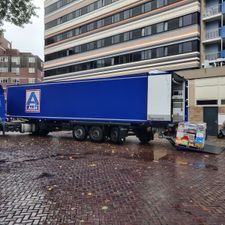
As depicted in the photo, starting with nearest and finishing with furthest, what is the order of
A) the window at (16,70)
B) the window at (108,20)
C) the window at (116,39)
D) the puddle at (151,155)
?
the puddle at (151,155)
the window at (116,39)
the window at (108,20)
the window at (16,70)

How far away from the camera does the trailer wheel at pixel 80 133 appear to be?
62.2 ft

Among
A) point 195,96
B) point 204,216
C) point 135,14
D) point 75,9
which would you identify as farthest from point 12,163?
point 75,9

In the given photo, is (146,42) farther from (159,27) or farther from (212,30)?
(212,30)

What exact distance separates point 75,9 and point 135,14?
14.9 m

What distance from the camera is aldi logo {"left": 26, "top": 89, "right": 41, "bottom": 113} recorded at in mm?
21547

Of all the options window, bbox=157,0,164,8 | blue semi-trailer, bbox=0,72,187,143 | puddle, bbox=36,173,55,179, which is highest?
window, bbox=157,0,164,8

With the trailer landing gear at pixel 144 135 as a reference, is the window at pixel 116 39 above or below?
above

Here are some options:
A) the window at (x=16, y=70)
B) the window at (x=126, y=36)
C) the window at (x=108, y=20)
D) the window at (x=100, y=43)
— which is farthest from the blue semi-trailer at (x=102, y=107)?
the window at (x=16, y=70)

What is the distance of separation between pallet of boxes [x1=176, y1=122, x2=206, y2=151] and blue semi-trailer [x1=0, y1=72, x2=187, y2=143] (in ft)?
2.10

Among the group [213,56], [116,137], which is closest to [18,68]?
[213,56]

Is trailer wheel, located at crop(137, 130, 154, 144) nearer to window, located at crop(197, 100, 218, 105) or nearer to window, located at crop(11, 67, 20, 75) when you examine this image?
window, located at crop(197, 100, 218, 105)

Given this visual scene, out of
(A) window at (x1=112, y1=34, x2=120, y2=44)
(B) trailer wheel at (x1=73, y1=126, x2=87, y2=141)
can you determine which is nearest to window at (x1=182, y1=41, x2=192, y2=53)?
(A) window at (x1=112, y1=34, x2=120, y2=44)

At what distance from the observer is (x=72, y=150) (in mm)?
14852

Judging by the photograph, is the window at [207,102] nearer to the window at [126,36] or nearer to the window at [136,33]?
the window at [136,33]
